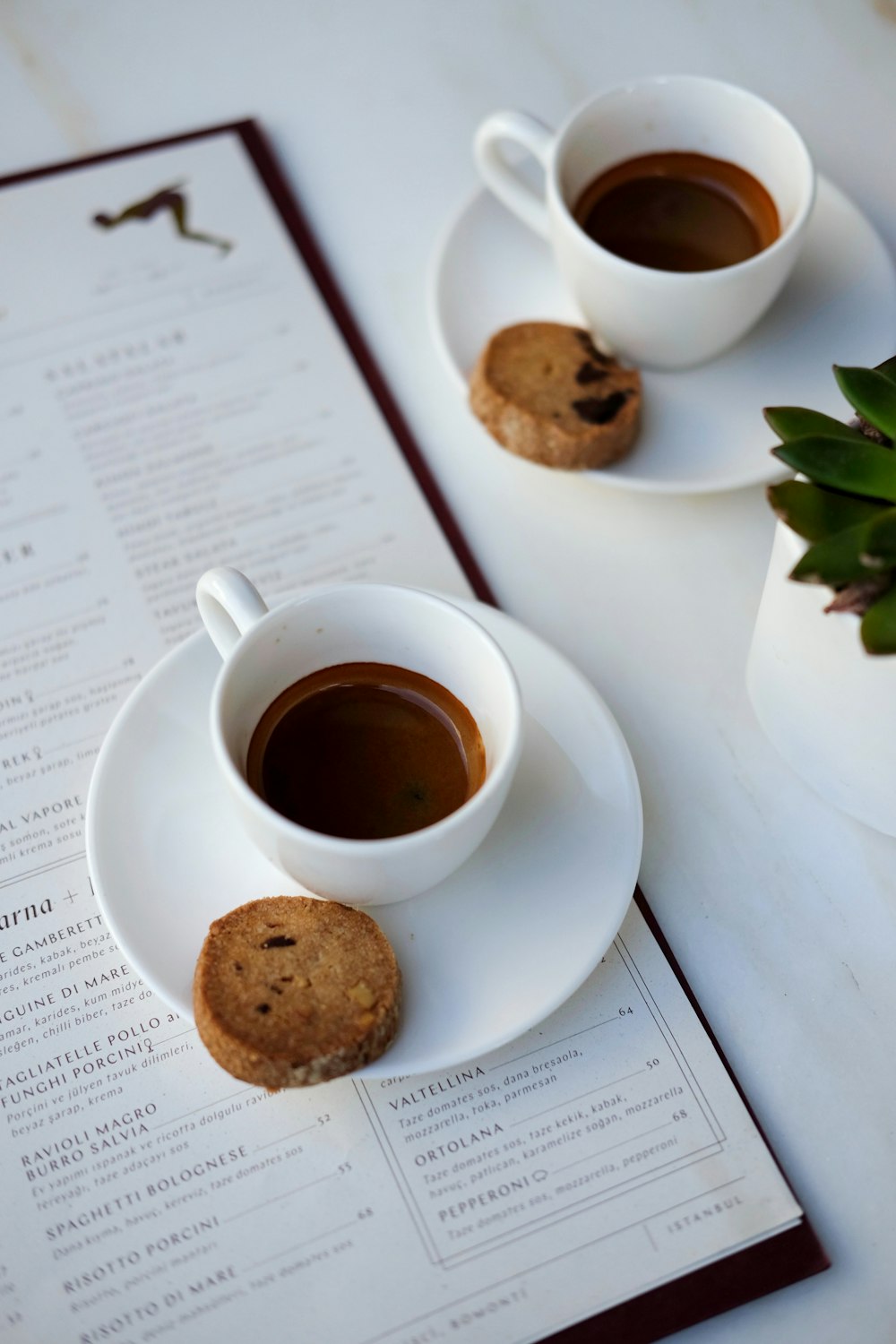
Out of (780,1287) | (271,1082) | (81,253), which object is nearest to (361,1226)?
(271,1082)

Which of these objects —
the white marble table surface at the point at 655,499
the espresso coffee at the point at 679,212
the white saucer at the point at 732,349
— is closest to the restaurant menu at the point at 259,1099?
the white marble table surface at the point at 655,499

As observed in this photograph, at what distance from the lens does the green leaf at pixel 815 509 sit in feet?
2.25

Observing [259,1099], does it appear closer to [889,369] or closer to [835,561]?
[835,561]

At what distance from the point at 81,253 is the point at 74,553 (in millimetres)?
340

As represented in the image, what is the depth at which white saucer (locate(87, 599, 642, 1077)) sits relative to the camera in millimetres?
727

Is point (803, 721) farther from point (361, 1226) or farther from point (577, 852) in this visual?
point (361, 1226)

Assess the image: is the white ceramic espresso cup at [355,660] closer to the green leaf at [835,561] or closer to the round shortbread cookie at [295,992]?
the round shortbread cookie at [295,992]

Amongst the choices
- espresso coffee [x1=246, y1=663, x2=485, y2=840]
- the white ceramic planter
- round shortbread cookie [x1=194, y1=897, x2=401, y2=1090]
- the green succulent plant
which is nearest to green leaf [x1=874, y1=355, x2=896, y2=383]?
the green succulent plant

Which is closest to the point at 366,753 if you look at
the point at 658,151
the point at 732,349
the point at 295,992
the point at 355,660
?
the point at 355,660

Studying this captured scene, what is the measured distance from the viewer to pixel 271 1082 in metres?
0.68

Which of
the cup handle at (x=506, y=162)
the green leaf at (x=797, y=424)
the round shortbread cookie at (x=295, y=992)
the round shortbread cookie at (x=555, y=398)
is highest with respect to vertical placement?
the green leaf at (x=797, y=424)

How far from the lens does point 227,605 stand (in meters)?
0.74

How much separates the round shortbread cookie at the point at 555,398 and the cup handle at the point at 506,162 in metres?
0.11

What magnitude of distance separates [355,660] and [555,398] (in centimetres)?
33
